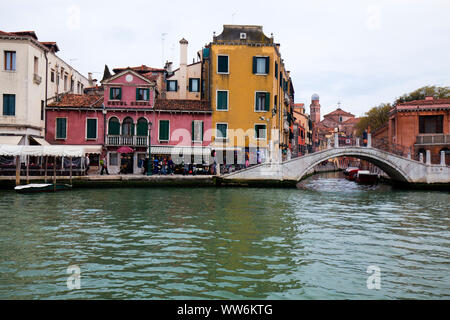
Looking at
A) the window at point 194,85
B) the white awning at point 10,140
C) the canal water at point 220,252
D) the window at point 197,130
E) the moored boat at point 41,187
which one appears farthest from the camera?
the window at point 194,85

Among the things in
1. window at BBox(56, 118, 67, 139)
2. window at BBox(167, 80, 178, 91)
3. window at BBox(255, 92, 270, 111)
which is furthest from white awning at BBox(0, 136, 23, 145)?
window at BBox(255, 92, 270, 111)

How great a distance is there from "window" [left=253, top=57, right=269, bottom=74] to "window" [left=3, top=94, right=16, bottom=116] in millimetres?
15831

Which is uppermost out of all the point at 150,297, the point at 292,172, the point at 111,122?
the point at 111,122

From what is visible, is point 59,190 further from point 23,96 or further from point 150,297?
point 150,297

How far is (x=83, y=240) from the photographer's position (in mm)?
9453

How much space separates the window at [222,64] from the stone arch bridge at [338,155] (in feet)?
26.2

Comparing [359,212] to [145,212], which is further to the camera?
[359,212]

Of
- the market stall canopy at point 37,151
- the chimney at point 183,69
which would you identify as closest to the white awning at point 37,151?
the market stall canopy at point 37,151

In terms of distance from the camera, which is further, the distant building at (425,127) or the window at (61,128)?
the distant building at (425,127)

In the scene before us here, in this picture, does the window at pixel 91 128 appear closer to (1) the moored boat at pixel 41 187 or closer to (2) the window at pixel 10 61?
(2) the window at pixel 10 61

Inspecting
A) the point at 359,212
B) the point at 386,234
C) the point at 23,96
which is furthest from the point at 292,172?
the point at 23,96

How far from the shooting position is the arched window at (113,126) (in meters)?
28.0

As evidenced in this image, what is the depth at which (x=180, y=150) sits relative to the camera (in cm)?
2812

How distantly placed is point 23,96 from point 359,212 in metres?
20.3
